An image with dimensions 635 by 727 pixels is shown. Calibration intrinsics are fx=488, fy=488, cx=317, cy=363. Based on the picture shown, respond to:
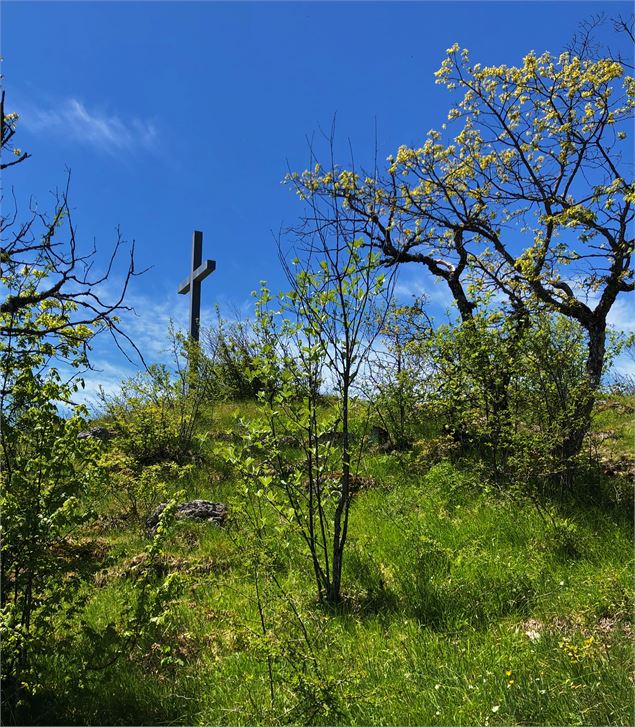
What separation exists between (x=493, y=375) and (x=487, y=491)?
5.62ft

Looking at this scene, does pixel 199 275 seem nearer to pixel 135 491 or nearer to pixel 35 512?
pixel 135 491

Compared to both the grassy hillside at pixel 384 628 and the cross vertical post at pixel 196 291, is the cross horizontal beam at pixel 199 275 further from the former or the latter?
the grassy hillside at pixel 384 628

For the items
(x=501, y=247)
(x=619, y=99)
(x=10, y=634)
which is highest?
(x=619, y=99)

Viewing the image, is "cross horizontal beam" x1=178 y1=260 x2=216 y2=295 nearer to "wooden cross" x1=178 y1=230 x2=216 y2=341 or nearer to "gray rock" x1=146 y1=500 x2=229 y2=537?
"wooden cross" x1=178 y1=230 x2=216 y2=341

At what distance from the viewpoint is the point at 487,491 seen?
5840 millimetres

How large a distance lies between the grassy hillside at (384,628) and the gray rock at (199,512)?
29 centimetres

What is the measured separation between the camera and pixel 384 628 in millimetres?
3912

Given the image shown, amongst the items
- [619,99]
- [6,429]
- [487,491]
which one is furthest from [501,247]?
[6,429]

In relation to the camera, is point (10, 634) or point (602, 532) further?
point (602, 532)

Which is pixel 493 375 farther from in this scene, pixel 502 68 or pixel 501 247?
pixel 502 68

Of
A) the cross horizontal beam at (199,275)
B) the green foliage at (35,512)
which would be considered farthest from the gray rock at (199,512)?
the cross horizontal beam at (199,275)

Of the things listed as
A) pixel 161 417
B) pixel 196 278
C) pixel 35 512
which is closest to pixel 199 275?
pixel 196 278

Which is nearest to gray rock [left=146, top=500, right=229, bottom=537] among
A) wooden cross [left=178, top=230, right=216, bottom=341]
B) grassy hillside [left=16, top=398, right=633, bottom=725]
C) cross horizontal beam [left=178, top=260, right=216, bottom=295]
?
grassy hillside [left=16, top=398, right=633, bottom=725]

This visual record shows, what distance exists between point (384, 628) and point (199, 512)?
3.60 metres
